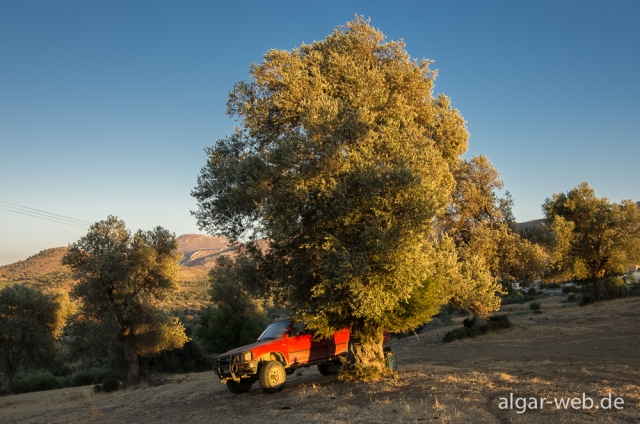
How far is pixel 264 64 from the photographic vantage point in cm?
1490

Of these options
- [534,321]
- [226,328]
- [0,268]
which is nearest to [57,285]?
[0,268]

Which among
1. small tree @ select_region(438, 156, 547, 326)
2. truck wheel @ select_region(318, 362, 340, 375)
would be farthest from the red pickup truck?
small tree @ select_region(438, 156, 547, 326)

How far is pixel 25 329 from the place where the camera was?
95.8 ft

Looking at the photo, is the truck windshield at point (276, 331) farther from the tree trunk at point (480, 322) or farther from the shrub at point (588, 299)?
the shrub at point (588, 299)

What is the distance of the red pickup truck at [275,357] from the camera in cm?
1307

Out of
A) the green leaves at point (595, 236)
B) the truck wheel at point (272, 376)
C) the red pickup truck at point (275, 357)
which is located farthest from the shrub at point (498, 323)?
the truck wheel at point (272, 376)

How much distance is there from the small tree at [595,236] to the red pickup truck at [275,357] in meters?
23.7

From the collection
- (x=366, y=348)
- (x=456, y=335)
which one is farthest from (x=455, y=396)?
(x=456, y=335)

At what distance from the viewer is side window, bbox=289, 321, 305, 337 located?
1429cm

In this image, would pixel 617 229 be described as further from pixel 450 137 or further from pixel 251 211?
pixel 251 211

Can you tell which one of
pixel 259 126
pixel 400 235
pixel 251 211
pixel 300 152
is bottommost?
pixel 400 235

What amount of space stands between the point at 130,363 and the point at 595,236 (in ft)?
108

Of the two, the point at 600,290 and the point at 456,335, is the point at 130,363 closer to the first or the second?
the point at 456,335

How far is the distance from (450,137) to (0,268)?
115261 mm
